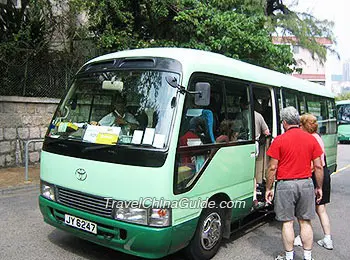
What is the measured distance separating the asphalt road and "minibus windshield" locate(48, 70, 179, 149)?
1.38 m

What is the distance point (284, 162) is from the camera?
12.7 ft

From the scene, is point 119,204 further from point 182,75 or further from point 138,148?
point 182,75

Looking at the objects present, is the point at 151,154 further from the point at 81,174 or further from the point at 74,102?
the point at 74,102

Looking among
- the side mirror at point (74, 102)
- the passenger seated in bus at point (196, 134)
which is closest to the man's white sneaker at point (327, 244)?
the passenger seated in bus at point (196, 134)

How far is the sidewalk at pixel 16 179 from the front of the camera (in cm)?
741

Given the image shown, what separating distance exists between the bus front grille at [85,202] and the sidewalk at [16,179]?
3.91 meters

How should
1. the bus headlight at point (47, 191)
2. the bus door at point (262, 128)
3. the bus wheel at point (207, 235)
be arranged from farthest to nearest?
the bus door at point (262, 128)
the bus headlight at point (47, 191)
the bus wheel at point (207, 235)

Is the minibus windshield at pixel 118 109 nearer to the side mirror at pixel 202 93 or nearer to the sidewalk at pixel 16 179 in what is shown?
the side mirror at pixel 202 93

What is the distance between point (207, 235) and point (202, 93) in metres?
1.65

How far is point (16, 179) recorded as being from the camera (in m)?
8.13

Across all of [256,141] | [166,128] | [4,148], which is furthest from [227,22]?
[166,128]

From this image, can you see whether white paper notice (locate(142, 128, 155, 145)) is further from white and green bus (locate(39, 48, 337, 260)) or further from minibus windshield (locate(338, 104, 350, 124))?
minibus windshield (locate(338, 104, 350, 124))

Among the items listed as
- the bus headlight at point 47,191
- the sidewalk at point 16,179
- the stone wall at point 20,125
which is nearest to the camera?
the bus headlight at point 47,191

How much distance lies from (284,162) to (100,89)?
89.8 inches
